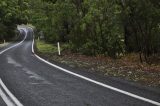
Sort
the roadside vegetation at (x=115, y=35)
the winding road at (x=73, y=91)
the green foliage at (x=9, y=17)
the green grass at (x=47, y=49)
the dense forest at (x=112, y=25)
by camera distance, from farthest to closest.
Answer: the green foliage at (x=9, y=17)
the green grass at (x=47, y=49)
the dense forest at (x=112, y=25)
the roadside vegetation at (x=115, y=35)
the winding road at (x=73, y=91)

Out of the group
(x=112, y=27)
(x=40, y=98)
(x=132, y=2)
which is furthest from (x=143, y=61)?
(x=40, y=98)

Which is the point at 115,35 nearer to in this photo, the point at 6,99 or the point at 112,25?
the point at 112,25

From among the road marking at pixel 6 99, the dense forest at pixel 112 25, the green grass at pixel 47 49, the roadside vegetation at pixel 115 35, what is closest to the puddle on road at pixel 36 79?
the road marking at pixel 6 99

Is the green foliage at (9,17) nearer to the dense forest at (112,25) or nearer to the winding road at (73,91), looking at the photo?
the dense forest at (112,25)

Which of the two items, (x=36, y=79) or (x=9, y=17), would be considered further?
(x=9, y=17)

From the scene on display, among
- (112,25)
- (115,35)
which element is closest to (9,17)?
(115,35)

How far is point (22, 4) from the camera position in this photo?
78.0 m

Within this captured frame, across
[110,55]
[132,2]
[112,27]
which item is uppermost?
[132,2]

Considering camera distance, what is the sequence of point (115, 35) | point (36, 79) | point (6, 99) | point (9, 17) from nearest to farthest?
point (6, 99) < point (36, 79) < point (115, 35) < point (9, 17)

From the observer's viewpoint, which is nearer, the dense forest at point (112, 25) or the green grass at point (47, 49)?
the dense forest at point (112, 25)

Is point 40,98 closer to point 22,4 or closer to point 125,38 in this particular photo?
point 125,38

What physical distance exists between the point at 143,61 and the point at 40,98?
33.3 feet

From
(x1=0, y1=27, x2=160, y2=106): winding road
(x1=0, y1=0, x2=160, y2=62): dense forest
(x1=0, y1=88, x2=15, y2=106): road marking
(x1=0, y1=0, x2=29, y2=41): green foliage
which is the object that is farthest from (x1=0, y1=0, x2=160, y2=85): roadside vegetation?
(x1=0, y1=0, x2=29, y2=41): green foliage

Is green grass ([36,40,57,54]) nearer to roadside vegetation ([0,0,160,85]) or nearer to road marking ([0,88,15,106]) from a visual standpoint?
roadside vegetation ([0,0,160,85])
